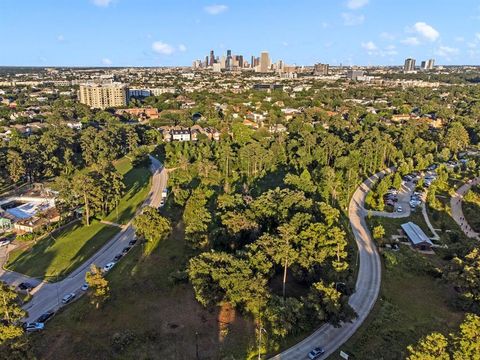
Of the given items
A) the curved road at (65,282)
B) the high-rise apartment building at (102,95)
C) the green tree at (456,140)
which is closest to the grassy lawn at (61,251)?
the curved road at (65,282)

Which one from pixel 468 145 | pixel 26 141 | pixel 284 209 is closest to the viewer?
pixel 284 209

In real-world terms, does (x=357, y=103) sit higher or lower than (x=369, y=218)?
higher

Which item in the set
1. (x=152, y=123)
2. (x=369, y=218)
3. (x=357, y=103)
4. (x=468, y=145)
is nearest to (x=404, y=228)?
(x=369, y=218)

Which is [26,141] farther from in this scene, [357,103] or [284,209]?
[357,103]

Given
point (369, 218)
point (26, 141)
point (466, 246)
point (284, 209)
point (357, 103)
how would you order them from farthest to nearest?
1. point (357, 103)
2. point (26, 141)
3. point (369, 218)
4. point (284, 209)
5. point (466, 246)

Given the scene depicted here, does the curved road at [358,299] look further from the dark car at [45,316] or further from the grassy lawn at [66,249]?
the grassy lawn at [66,249]

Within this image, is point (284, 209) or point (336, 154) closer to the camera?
point (284, 209)

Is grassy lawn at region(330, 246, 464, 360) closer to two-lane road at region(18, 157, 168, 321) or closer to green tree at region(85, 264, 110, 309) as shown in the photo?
green tree at region(85, 264, 110, 309)
